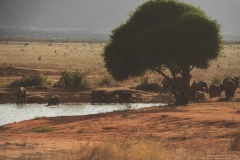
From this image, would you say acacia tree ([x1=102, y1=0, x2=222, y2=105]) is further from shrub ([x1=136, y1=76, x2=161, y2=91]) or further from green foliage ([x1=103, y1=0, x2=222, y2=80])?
shrub ([x1=136, y1=76, x2=161, y2=91])

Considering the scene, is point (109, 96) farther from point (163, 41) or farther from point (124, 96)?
point (163, 41)

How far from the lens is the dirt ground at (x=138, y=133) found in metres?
14.9

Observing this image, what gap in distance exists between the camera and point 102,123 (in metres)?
23.0

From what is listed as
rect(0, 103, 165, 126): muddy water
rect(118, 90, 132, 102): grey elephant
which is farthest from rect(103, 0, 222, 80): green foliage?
rect(118, 90, 132, 102): grey elephant

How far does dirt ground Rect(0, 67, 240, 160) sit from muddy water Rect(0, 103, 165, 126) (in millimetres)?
5082

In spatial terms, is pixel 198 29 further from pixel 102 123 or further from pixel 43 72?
pixel 43 72

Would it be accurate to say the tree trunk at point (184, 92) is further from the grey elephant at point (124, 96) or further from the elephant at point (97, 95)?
the elephant at point (97, 95)

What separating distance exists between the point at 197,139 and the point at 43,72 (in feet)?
109

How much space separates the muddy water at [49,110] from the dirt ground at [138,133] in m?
5.08

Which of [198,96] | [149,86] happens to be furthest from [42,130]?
[149,86]

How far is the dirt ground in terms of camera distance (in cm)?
1492

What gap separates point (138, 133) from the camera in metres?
19.9

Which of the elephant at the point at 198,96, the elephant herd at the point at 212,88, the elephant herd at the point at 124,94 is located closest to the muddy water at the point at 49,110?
the elephant herd at the point at 124,94

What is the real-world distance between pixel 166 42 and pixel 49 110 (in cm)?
779
